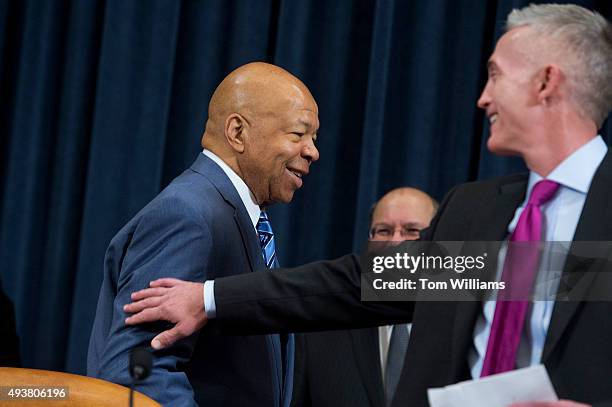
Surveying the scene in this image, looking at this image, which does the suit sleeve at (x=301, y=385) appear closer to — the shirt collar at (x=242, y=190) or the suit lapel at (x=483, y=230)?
the shirt collar at (x=242, y=190)

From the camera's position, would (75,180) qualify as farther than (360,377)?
Yes

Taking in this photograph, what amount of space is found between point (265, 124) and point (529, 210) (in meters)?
0.84

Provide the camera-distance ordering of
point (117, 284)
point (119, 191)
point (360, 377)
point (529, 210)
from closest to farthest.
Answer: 1. point (529, 210)
2. point (117, 284)
3. point (360, 377)
4. point (119, 191)

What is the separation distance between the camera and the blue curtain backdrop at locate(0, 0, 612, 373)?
384cm

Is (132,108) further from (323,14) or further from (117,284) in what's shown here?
(117,284)

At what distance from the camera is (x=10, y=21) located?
4043 mm

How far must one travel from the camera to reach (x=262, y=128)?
2.38 metres

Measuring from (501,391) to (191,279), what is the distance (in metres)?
0.77

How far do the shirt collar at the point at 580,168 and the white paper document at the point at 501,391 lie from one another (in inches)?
14.9

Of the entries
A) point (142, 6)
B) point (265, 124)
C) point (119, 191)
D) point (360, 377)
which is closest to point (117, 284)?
point (265, 124)

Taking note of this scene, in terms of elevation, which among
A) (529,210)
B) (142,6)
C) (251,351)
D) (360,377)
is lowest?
(360,377)

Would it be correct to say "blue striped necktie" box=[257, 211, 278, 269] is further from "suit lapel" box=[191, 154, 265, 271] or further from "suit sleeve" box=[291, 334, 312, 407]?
"suit sleeve" box=[291, 334, 312, 407]

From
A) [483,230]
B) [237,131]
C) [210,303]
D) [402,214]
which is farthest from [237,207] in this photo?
[402,214]

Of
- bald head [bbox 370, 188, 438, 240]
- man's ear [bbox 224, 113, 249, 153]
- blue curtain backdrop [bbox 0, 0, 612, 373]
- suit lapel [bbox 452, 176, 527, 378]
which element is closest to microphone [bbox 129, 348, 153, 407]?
suit lapel [bbox 452, 176, 527, 378]
